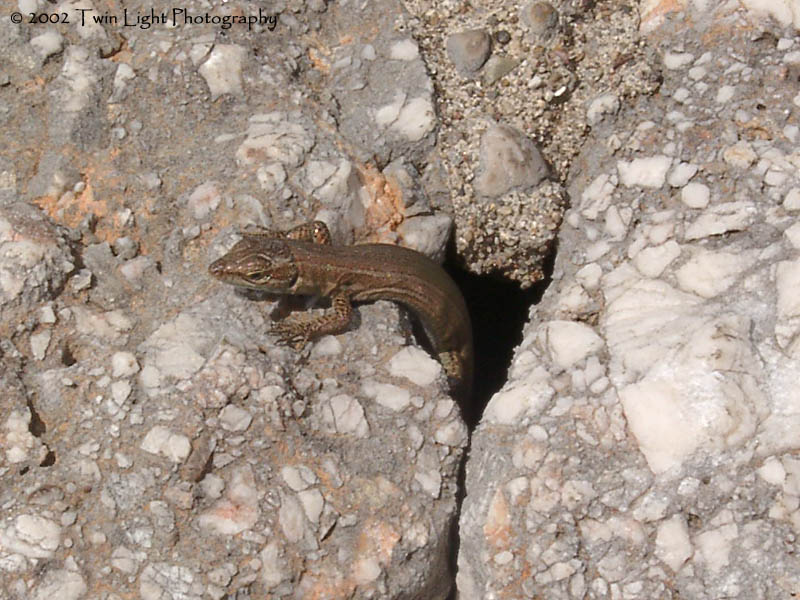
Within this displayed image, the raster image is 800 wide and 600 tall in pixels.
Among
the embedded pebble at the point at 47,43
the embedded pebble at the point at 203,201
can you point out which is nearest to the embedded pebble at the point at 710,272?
the embedded pebble at the point at 203,201

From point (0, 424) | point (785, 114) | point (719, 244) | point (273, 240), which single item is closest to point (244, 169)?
point (273, 240)

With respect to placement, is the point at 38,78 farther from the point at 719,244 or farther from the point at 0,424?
the point at 719,244

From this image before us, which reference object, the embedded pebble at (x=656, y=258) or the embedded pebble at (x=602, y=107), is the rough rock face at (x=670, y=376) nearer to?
the embedded pebble at (x=656, y=258)

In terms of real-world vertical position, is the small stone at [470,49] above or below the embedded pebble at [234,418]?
above

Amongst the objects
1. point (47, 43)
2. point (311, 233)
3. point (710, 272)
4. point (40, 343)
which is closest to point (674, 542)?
point (710, 272)

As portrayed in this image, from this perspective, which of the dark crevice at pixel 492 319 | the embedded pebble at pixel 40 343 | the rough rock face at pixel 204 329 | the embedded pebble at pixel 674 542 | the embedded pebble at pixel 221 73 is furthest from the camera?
the dark crevice at pixel 492 319

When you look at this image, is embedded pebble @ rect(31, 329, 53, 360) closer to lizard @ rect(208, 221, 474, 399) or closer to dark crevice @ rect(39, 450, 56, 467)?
dark crevice @ rect(39, 450, 56, 467)

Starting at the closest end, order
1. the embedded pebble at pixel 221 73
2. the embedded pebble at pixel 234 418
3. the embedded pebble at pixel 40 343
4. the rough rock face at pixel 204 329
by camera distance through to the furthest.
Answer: the rough rock face at pixel 204 329 → the embedded pebble at pixel 234 418 → the embedded pebble at pixel 40 343 → the embedded pebble at pixel 221 73
